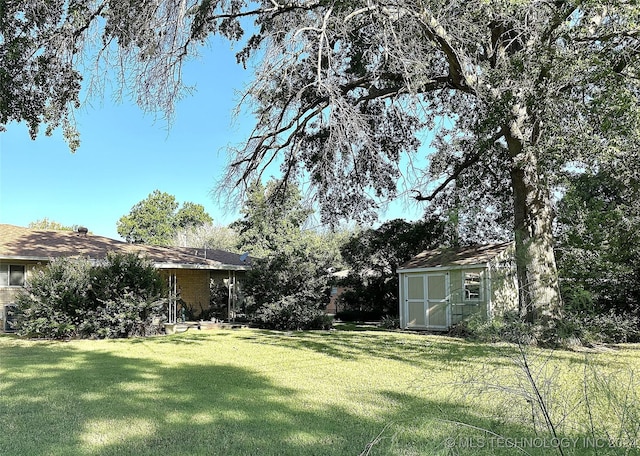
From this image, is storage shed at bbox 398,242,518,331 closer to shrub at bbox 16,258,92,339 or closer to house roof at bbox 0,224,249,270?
house roof at bbox 0,224,249,270

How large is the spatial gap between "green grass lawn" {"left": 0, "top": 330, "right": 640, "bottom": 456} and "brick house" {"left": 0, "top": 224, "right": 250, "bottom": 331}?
18.8 feet

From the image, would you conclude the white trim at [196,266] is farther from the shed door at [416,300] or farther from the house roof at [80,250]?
the shed door at [416,300]

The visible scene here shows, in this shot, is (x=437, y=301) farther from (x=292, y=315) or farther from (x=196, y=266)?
(x=196, y=266)

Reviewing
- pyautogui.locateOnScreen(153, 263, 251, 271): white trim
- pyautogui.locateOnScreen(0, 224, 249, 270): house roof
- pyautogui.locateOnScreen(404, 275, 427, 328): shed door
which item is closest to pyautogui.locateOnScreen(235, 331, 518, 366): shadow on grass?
pyautogui.locateOnScreen(404, 275, 427, 328): shed door

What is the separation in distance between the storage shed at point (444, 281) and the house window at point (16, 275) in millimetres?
13138

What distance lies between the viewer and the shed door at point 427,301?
16.0 m

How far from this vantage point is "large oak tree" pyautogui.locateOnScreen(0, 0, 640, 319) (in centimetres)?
783

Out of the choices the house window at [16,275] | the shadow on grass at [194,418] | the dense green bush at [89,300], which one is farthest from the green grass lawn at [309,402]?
the house window at [16,275]

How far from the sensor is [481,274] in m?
14.9

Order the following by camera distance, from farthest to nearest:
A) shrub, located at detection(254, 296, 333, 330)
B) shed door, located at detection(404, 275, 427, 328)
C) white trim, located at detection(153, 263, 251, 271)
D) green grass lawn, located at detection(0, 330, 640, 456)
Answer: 1. white trim, located at detection(153, 263, 251, 271)
2. shed door, located at detection(404, 275, 427, 328)
3. shrub, located at detection(254, 296, 333, 330)
4. green grass lawn, located at detection(0, 330, 640, 456)

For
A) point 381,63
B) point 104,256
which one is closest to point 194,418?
point 381,63

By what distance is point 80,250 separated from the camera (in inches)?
688

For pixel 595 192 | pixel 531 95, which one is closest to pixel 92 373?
pixel 531 95

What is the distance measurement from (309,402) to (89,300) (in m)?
10.3
